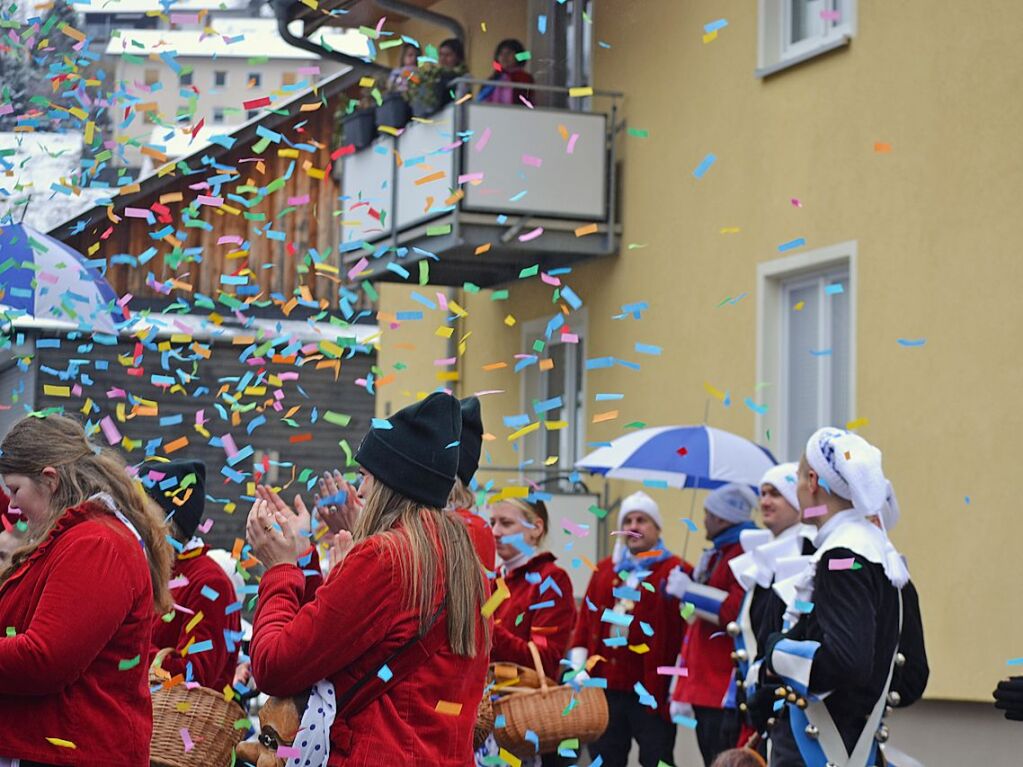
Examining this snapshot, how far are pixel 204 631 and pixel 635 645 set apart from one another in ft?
11.0

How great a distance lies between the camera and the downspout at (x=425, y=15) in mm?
15844

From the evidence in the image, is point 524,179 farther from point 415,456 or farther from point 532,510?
point 415,456

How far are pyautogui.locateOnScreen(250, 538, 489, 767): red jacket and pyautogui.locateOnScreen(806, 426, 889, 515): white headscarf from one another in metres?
1.63

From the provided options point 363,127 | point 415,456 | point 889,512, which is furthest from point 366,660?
point 363,127

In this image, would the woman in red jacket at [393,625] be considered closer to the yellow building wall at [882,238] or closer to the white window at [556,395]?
the yellow building wall at [882,238]

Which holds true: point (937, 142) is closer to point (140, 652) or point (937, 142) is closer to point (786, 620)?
point (786, 620)

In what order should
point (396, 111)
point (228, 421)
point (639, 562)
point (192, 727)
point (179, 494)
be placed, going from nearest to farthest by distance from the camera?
point (192, 727) → point (179, 494) → point (639, 562) → point (396, 111) → point (228, 421)

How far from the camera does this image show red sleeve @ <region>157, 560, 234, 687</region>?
241 inches

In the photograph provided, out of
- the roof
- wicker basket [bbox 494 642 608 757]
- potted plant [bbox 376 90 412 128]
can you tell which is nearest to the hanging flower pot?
potted plant [bbox 376 90 412 128]

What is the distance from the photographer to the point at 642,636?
9062mm

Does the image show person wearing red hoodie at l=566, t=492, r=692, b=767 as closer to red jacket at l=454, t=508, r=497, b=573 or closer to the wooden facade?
red jacket at l=454, t=508, r=497, b=573

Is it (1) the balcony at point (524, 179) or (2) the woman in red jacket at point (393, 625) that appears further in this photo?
(1) the balcony at point (524, 179)

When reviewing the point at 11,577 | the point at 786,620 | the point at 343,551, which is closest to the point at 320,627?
the point at 343,551

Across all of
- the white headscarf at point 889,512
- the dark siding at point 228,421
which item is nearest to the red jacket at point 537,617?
the white headscarf at point 889,512
